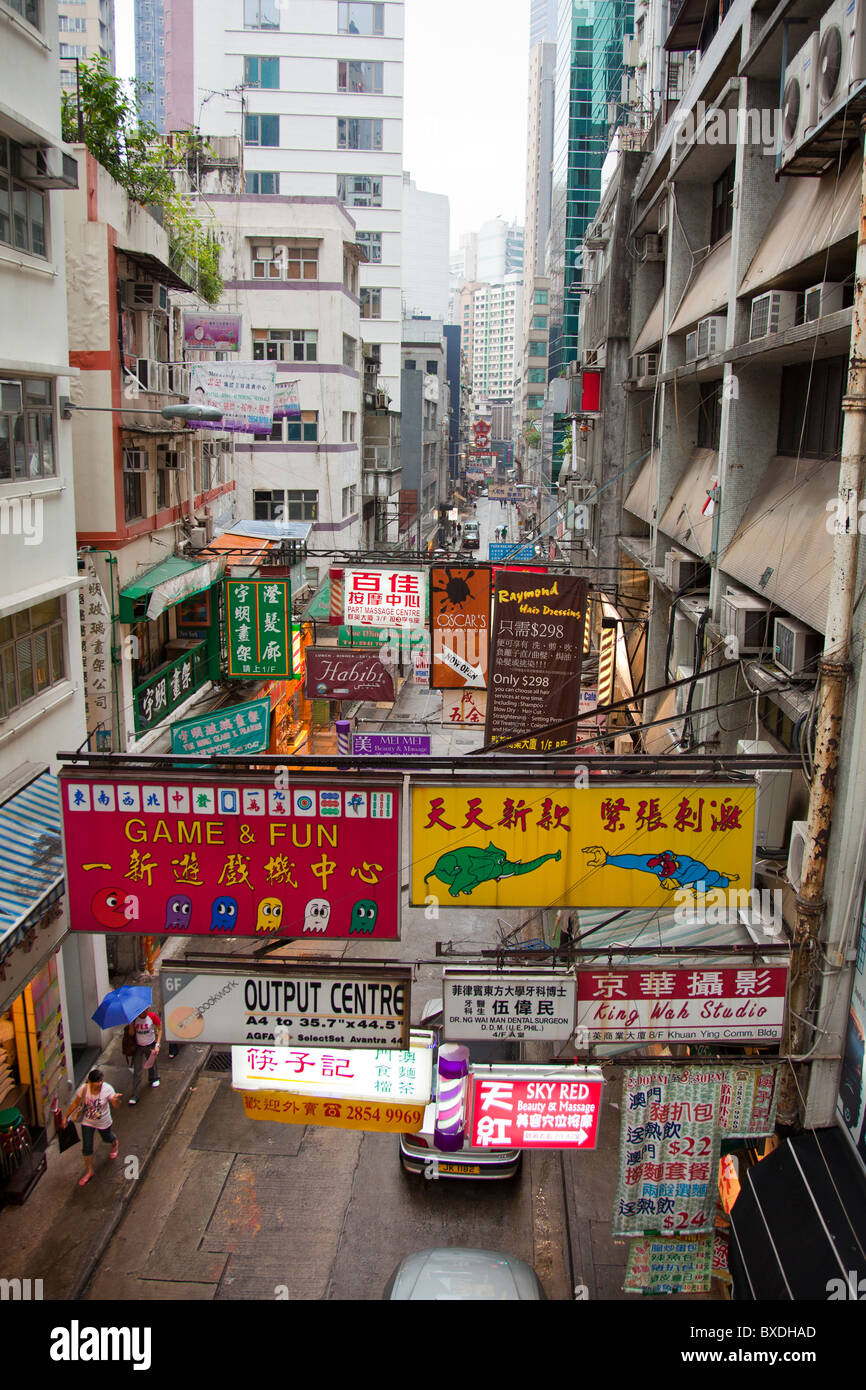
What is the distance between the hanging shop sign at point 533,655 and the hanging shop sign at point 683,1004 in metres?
6.10

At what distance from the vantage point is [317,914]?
28.4 ft

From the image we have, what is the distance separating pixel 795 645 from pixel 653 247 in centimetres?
1558

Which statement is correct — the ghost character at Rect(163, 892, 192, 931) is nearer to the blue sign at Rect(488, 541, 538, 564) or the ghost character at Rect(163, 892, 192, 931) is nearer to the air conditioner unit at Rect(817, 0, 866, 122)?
the air conditioner unit at Rect(817, 0, 866, 122)

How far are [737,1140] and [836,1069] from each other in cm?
244

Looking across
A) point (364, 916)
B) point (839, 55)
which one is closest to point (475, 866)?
point (364, 916)

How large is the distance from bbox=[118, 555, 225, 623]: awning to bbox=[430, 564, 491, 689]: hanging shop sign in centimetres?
483

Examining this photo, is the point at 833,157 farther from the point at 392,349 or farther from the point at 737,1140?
the point at 392,349

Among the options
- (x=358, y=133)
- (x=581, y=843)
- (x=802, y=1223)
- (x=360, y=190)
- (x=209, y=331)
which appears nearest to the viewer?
(x=802, y=1223)

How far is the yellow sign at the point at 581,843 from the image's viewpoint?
8.31m

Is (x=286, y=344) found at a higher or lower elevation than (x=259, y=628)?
higher

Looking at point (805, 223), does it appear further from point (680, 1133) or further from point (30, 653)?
point (30, 653)

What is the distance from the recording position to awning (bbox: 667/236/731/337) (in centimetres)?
1434

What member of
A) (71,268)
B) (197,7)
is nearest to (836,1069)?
(71,268)

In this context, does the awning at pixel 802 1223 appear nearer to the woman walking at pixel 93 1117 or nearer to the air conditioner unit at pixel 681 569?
the woman walking at pixel 93 1117
